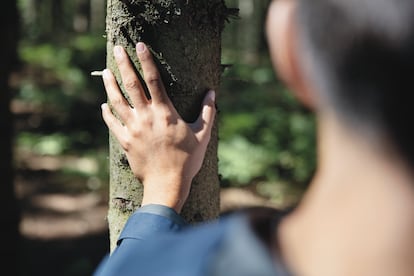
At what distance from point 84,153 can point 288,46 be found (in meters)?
9.46

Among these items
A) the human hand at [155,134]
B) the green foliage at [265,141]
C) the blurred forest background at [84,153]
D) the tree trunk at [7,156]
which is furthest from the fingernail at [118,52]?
the green foliage at [265,141]

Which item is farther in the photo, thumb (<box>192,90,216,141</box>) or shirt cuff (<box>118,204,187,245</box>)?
thumb (<box>192,90,216,141</box>)

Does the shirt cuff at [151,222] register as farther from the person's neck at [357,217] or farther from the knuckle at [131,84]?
the person's neck at [357,217]

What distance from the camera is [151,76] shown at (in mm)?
1740

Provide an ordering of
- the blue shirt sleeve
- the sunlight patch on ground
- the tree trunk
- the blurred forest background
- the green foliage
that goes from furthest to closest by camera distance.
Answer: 1. the green foliage
2. the sunlight patch on ground
3. the blurred forest background
4. the tree trunk
5. the blue shirt sleeve

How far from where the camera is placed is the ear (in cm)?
94

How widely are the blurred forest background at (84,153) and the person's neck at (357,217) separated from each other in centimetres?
374

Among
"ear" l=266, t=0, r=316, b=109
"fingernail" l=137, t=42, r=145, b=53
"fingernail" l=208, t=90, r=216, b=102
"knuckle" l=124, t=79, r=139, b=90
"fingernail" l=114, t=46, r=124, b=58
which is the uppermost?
"ear" l=266, t=0, r=316, b=109

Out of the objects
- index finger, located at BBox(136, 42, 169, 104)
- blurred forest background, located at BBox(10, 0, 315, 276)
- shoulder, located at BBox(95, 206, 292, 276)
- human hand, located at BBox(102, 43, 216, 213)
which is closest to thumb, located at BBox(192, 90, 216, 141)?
human hand, located at BBox(102, 43, 216, 213)

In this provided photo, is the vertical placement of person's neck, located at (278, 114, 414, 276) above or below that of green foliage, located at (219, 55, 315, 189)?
above

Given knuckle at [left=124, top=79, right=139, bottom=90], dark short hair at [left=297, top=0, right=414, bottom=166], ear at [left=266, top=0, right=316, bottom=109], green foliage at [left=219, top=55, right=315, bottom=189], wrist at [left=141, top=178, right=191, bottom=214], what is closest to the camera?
dark short hair at [left=297, top=0, right=414, bottom=166]

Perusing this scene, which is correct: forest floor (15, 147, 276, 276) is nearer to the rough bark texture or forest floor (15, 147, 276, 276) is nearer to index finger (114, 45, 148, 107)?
the rough bark texture

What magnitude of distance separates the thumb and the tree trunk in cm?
435

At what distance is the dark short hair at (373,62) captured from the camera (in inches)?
32.4
